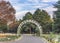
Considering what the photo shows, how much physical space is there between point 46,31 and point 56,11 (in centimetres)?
3310

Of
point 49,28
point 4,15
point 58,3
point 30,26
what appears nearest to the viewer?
point 58,3

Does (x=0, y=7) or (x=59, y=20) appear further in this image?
(x=0, y=7)

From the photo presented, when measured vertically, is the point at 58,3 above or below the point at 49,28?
above

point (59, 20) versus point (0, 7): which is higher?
point (0, 7)

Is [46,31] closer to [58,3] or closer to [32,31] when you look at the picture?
[32,31]

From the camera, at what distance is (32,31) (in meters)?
98.1

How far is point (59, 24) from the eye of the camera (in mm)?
55812

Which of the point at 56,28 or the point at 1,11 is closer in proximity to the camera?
the point at 56,28

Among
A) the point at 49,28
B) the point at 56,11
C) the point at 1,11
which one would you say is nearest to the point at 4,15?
the point at 1,11

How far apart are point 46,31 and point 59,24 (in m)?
32.9

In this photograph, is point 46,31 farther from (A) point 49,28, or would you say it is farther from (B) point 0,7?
(B) point 0,7

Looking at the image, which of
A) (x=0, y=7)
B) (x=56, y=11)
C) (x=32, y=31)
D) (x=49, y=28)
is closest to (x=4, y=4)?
(x=0, y=7)

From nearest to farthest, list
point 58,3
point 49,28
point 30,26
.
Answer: point 58,3
point 49,28
point 30,26

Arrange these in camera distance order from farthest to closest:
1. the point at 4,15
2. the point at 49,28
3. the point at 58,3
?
the point at 49,28, the point at 4,15, the point at 58,3
